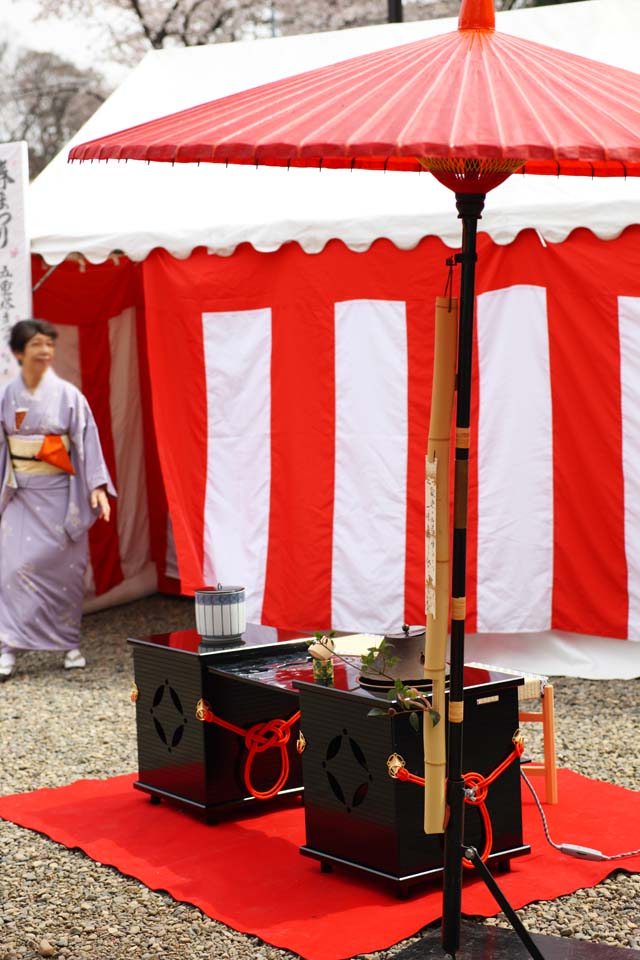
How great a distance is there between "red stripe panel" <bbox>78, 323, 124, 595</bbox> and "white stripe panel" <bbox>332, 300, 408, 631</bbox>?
2.17 meters

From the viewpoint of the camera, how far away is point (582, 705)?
493 centimetres

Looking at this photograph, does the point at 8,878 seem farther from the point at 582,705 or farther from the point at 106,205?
the point at 106,205

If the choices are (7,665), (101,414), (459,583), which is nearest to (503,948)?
(459,583)

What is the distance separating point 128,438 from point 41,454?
163cm

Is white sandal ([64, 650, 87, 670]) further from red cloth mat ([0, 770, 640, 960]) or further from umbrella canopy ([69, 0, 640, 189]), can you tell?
umbrella canopy ([69, 0, 640, 189])

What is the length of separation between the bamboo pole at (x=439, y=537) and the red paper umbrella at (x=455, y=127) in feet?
0.13

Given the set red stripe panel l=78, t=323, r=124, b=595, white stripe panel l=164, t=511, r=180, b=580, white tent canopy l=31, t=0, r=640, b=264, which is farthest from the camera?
white stripe panel l=164, t=511, r=180, b=580

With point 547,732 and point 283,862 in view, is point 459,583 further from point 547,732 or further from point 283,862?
point 547,732

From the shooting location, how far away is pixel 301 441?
18.2 ft

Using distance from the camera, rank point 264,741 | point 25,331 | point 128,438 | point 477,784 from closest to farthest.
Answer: point 477,784, point 264,741, point 25,331, point 128,438

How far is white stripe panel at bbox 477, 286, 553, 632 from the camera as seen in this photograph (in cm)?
519

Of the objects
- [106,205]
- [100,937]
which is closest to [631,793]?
[100,937]

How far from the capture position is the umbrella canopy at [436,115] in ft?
6.79

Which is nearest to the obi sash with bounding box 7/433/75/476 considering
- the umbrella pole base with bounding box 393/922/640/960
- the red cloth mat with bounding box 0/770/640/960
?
the red cloth mat with bounding box 0/770/640/960
